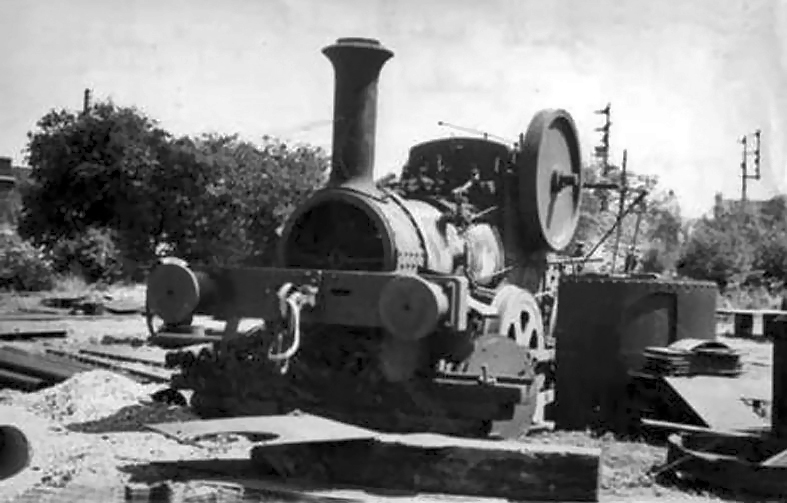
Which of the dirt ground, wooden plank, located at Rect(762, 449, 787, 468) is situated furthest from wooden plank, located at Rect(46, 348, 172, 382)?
wooden plank, located at Rect(762, 449, 787, 468)

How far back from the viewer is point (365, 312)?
809 centimetres

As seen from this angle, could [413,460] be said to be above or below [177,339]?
below

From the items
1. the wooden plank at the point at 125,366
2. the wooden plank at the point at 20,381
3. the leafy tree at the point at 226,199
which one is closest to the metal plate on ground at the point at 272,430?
the wooden plank at the point at 20,381

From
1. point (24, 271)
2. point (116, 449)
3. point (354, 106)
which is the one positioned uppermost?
point (354, 106)

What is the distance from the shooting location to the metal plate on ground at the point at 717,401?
26.6 feet

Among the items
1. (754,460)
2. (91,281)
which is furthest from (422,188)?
(91,281)

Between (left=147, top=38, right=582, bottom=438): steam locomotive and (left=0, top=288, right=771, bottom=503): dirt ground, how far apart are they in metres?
0.57

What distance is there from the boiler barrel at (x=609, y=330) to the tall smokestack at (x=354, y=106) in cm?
216

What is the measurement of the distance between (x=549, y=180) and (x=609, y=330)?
7.98ft

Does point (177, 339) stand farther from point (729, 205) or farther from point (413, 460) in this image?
point (729, 205)

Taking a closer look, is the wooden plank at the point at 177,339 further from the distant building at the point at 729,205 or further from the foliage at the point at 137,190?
the distant building at the point at 729,205

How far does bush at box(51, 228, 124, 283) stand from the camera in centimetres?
2877

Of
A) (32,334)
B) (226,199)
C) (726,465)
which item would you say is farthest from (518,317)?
(226,199)

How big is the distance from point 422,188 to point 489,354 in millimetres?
2220
